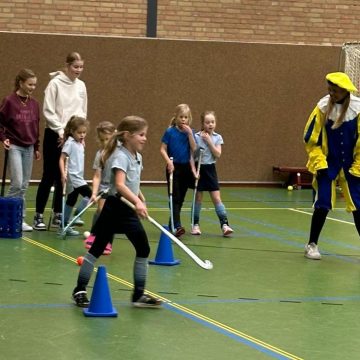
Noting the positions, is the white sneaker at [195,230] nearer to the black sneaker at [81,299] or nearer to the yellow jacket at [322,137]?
the yellow jacket at [322,137]

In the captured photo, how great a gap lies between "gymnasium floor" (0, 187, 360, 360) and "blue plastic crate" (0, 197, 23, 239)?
0.21m

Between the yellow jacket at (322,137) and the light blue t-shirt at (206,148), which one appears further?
the light blue t-shirt at (206,148)

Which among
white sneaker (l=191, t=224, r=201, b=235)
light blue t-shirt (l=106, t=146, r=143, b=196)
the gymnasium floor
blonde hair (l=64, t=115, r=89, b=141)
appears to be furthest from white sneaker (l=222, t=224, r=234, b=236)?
light blue t-shirt (l=106, t=146, r=143, b=196)

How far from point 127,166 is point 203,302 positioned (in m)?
1.22

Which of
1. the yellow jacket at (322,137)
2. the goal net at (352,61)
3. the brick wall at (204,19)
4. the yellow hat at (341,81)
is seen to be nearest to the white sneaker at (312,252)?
the yellow jacket at (322,137)

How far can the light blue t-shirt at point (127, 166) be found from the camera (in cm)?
745

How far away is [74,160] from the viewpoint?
10930mm

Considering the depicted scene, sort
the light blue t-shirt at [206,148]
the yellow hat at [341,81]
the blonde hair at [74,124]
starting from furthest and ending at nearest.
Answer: the light blue t-shirt at [206,148]
the blonde hair at [74,124]
the yellow hat at [341,81]

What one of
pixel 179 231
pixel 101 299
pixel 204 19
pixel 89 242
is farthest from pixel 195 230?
pixel 204 19

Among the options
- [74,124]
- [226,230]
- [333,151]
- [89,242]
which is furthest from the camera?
[226,230]

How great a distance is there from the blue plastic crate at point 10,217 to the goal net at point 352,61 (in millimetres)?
7935

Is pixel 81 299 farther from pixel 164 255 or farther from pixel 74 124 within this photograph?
pixel 74 124

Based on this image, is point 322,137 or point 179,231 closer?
point 322,137

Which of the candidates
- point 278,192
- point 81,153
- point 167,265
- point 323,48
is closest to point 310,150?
point 167,265
